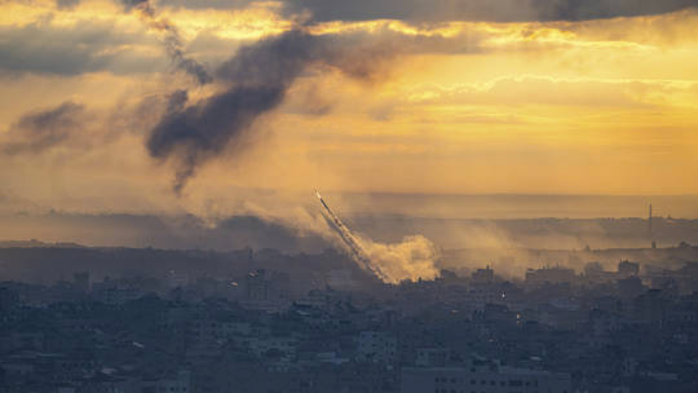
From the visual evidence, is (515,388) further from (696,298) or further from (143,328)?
(696,298)

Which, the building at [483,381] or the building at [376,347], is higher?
the building at [376,347]

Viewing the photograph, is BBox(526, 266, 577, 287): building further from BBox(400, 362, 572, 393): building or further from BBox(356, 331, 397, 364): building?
BBox(400, 362, 572, 393): building

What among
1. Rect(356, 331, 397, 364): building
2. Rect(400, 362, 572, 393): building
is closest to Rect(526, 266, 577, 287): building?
Rect(356, 331, 397, 364): building

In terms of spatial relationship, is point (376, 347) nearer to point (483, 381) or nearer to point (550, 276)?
point (483, 381)

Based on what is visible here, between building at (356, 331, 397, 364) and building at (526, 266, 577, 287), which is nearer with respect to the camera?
building at (356, 331, 397, 364)

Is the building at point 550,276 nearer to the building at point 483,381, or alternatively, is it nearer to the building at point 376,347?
the building at point 376,347

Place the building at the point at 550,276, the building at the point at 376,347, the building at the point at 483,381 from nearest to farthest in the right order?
the building at the point at 483,381 → the building at the point at 376,347 → the building at the point at 550,276

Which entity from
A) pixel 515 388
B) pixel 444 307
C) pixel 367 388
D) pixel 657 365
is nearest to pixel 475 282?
pixel 444 307

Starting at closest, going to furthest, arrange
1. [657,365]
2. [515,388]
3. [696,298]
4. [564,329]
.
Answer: [515,388]
[657,365]
[564,329]
[696,298]

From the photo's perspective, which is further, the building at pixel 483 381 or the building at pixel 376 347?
the building at pixel 376 347

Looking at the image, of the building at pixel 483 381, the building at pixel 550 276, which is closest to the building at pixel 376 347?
the building at pixel 483 381

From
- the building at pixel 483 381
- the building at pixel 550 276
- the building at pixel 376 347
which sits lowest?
the building at pixel 483 381
